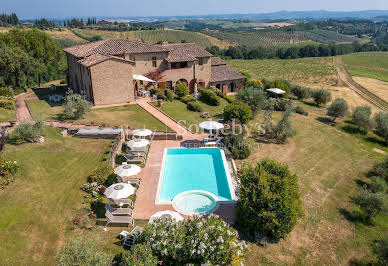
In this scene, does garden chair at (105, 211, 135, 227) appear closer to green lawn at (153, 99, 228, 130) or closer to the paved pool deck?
the paved pool deck

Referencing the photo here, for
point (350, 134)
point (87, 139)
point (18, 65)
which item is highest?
point (18, 65)

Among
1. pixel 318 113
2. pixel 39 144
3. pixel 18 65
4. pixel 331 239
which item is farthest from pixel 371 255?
pixel 18 65

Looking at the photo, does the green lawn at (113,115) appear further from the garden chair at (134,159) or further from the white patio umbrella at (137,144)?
the garden chair at (134,159)

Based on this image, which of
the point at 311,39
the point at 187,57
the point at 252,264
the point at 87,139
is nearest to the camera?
the point at 252,264

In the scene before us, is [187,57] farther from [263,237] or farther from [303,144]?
[263,237]

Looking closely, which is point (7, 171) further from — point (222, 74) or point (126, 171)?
point (222, 74)

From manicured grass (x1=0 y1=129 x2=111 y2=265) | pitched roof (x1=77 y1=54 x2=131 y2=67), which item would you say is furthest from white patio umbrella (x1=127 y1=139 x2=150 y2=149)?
pitched roof (x1=77 y1=54 x2=131 y2=67)

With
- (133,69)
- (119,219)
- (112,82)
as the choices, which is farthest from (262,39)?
(119,219)
